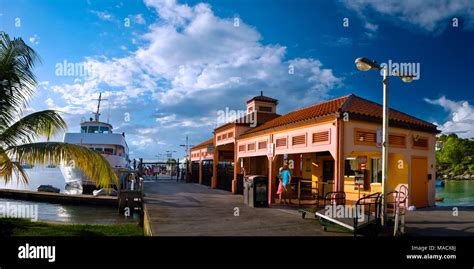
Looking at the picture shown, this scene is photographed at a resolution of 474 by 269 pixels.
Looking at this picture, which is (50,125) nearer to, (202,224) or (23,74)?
(23,74)

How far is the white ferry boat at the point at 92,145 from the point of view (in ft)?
84.7

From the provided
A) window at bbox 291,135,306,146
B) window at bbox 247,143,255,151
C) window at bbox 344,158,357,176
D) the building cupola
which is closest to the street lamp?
window at bbox 291,135,306,146

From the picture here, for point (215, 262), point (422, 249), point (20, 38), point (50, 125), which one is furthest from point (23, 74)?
point (422, 249)

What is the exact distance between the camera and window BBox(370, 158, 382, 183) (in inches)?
588

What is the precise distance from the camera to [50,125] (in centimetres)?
937

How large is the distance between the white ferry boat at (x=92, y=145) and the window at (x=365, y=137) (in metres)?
18.9

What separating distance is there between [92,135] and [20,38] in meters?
18.8

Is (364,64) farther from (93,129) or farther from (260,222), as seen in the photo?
(93,129)

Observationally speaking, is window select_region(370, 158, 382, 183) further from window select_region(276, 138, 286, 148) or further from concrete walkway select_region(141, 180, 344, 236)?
concrete walkway select_region(141, 180, 344, 236)

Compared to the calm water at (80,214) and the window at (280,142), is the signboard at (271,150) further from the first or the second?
the calm water at (80,214)

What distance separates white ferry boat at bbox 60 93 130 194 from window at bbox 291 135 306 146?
16073 millimetres

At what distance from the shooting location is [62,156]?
8859mm

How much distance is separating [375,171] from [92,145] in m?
21.2

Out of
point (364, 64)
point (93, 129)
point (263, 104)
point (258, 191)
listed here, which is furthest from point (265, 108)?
point (93, 129)
